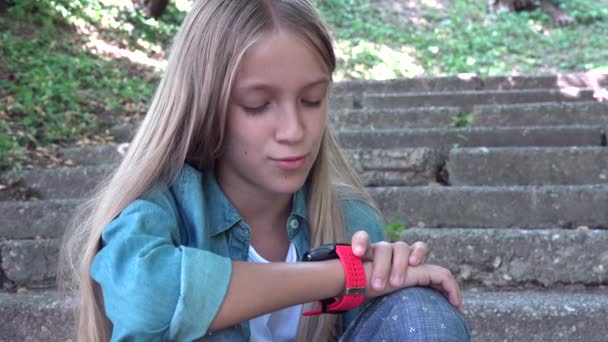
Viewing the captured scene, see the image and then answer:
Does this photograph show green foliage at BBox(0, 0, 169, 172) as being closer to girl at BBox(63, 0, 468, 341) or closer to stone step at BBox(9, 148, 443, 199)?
stone step at BBox(9, 148, 443, 199)

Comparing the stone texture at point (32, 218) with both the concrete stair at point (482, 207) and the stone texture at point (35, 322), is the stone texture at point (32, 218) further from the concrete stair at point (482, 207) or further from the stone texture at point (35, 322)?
the stone texture at point (35, 322)

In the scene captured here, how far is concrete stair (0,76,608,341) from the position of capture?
85.9 inches

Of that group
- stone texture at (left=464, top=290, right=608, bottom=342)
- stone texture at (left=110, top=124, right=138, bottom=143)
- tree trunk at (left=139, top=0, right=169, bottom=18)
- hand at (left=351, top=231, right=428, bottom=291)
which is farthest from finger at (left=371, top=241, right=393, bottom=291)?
tree trunk at (left=139, top=0, right=169, bottom=18)

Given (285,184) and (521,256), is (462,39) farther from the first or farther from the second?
(285,184)

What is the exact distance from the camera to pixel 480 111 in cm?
399

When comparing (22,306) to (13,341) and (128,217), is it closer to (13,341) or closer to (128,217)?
(13,341)

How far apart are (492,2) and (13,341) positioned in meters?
8.98

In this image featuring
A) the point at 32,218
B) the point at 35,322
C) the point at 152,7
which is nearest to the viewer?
the point at 35,322

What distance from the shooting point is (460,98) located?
4508 mm

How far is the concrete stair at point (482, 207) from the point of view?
2.18 metres

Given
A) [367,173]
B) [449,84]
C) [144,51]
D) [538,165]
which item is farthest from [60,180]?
[144,51]

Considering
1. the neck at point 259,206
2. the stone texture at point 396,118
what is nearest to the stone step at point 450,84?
the stone texture at point 396,118

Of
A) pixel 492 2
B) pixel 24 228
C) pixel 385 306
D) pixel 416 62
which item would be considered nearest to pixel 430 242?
pixel 385 306

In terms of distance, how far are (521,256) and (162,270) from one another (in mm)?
1505
